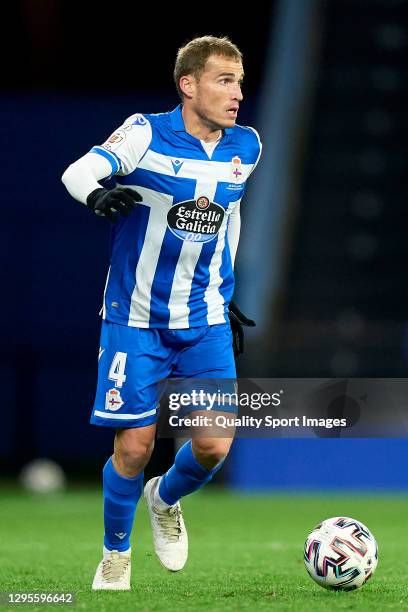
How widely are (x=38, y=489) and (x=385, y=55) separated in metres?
6.50

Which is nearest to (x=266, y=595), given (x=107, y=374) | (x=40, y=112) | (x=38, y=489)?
(x=107, y=374)

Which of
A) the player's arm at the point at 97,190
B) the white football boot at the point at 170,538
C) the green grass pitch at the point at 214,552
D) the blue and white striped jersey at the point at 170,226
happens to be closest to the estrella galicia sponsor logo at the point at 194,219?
the blue and white striped jersey at the point at 170,226

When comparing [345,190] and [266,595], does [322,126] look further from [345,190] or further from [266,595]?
[266,595]

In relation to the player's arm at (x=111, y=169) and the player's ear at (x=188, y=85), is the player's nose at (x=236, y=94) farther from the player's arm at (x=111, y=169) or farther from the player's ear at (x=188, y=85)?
the player's arm at (x=111, y=169)

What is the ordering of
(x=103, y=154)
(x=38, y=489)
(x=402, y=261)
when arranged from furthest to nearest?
(x=402, y=261)
(x=38, y=489)
(x=103, y=154)

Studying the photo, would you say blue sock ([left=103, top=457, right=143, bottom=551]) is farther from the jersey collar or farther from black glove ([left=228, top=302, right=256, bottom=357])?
the jersey collar

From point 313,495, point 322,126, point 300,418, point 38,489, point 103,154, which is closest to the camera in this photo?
point 103,154

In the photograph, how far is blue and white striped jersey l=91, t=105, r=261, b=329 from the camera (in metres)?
4.68

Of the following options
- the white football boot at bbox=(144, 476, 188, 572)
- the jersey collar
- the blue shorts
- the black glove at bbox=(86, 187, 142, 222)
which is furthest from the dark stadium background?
the black glove at bbox=(86, 187, 142, 222)

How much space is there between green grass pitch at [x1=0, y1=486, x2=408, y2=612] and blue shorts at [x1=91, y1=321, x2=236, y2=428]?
649mm

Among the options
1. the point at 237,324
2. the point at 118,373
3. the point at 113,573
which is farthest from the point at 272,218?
the point at 113,573

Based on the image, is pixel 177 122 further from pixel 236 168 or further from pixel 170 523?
pixel 170 523

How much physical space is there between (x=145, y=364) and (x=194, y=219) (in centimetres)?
56

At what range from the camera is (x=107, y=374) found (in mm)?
4676
